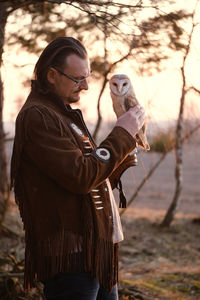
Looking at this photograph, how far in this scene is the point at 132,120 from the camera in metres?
1.65

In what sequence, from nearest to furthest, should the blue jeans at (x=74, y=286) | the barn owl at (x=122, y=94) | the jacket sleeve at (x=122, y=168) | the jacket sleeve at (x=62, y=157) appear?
the jacket sleeve at (x=62, y=157)
the blue jeans at (x=74, y=286)
the barn owl at (x=122, y=94)
the jacket sleeve at (x=122, y=168)

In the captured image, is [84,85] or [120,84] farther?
[120,84]

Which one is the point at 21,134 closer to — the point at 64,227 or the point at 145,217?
the point at 64,227

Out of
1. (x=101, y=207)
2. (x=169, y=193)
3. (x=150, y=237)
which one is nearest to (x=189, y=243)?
(x=150, y=237)

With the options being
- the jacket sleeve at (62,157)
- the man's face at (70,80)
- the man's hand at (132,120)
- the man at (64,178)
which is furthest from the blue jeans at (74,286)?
the man's face at (70,80)

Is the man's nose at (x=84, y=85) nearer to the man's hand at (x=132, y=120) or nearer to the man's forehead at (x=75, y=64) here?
the man's forehead at (x=75, y=64)

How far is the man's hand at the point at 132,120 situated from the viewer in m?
1.62

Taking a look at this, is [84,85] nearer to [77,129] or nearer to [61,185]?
[77,129]

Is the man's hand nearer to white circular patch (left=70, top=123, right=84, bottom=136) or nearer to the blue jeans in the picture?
white circular patch (left=70, top=123, right=84, bottom=136)

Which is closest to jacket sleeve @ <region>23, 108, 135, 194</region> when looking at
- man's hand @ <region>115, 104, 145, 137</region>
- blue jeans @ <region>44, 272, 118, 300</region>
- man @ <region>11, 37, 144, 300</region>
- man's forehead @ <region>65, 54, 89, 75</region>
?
man @ <region>11, 37, 144, 300</region>

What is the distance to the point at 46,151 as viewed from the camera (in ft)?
4.81

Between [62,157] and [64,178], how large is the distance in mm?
77

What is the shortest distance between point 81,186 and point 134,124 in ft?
1.13

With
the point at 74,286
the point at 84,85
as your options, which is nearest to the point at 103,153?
the point at 84,85
